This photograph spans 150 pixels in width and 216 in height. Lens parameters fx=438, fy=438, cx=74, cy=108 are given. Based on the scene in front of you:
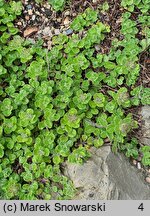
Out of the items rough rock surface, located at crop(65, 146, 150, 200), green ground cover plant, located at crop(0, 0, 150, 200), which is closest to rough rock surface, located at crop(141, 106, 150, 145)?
green ground cover plant, located at crop(0, 0, 150, 200)

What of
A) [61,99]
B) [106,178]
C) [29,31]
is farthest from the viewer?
[29,31]

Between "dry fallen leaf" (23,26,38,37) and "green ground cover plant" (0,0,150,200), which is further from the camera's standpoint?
"dry fallen leaf" (23,26,38,37)

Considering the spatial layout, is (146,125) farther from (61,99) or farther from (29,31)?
(29,31)

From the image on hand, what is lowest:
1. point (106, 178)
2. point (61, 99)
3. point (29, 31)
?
point (106, 178)

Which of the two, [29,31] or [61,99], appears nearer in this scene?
[61,99]

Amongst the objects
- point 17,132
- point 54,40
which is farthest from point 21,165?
point 54,40

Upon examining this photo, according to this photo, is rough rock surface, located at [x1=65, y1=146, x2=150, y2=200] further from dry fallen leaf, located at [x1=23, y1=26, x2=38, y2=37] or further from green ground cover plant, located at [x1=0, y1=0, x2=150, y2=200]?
dry fallen leaf, located at [x1=23, y1=26, x2=38, y2=37]

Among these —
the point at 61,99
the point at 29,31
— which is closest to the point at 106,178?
the point at 61,99

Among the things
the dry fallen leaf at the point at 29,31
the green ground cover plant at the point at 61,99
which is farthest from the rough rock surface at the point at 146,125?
the dry fallen leaf at the point at 29,31
